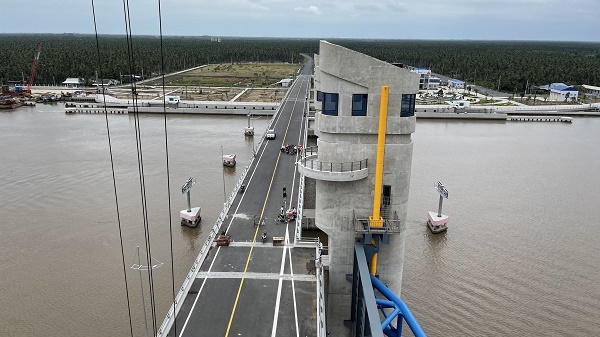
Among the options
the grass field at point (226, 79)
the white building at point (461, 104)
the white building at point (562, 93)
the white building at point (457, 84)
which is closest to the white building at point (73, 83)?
the grass field at point (226, 79)

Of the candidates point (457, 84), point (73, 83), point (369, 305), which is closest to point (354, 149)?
point (369, 305)

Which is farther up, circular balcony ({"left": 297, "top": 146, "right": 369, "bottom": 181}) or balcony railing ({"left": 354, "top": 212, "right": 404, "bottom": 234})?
circular balcony ({"left": 297, "top": 146, "right": 369, "bottom": 181})

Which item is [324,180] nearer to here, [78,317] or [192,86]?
[78,317]

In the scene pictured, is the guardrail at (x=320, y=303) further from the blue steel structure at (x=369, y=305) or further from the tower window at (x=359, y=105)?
the tower window at (x=359, y=105)

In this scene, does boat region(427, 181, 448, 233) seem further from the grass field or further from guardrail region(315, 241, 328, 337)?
the grass field

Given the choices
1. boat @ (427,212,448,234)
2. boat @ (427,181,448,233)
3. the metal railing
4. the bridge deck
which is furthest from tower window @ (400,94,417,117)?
boat @ (427,212,448,234)
